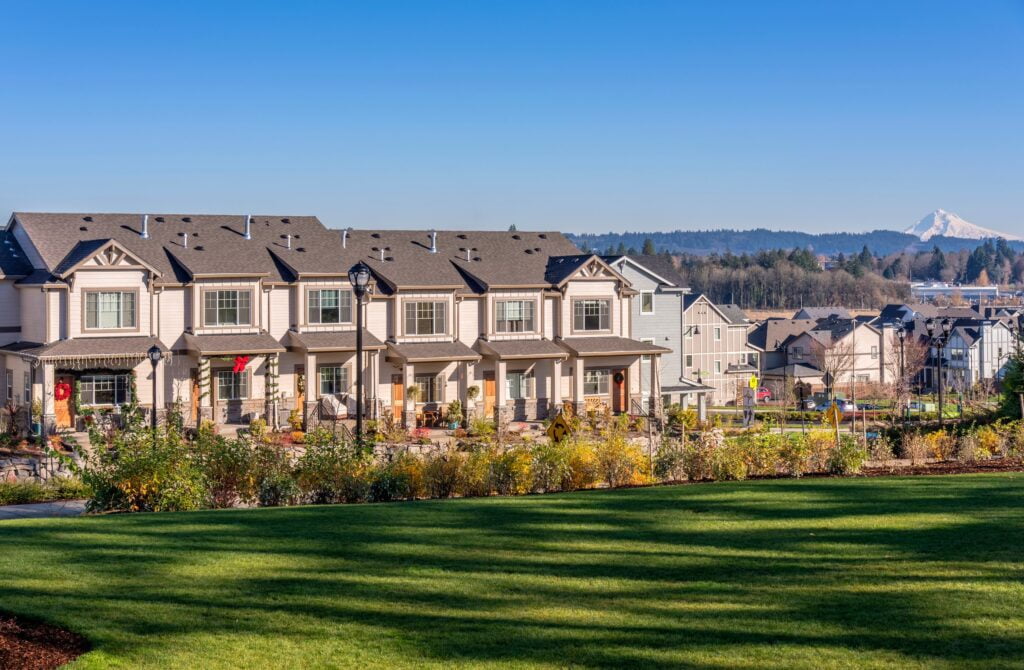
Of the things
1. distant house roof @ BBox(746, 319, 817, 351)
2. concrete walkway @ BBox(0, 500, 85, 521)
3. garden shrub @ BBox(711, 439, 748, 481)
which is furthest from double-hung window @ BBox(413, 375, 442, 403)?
distant house roof @ BBox(746, 319, 817, 351)

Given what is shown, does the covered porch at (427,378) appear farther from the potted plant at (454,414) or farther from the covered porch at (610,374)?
the covered porch at (610,374)

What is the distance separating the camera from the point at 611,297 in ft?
138

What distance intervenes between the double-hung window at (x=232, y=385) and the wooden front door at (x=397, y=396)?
5.27 meters

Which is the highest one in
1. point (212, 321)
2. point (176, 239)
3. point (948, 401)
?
point (176, 239)

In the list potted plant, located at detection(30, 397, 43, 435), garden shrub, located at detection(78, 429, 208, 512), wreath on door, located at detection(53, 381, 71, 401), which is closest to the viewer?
garden shrub, located at detection(78, 429, 208, 512)

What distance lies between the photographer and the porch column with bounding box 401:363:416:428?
37594 mm

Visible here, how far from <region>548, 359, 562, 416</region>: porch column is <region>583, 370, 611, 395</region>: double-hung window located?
1.15 meters

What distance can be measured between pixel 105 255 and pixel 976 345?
87.9 meters

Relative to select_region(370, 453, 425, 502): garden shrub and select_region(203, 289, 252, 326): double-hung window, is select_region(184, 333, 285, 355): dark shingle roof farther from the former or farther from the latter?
select_region(370, 453, 425, 502): garden shrub

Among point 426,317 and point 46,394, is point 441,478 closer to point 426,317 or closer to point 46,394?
point 46,394

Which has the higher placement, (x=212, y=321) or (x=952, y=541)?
(x=212, y=321)

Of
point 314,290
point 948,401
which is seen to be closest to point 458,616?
point 314,290

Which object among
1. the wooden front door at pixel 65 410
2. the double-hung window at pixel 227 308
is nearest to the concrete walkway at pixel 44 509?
the wooden front door at pixel 65 410

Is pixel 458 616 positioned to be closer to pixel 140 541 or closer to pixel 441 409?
pixel 140 541
